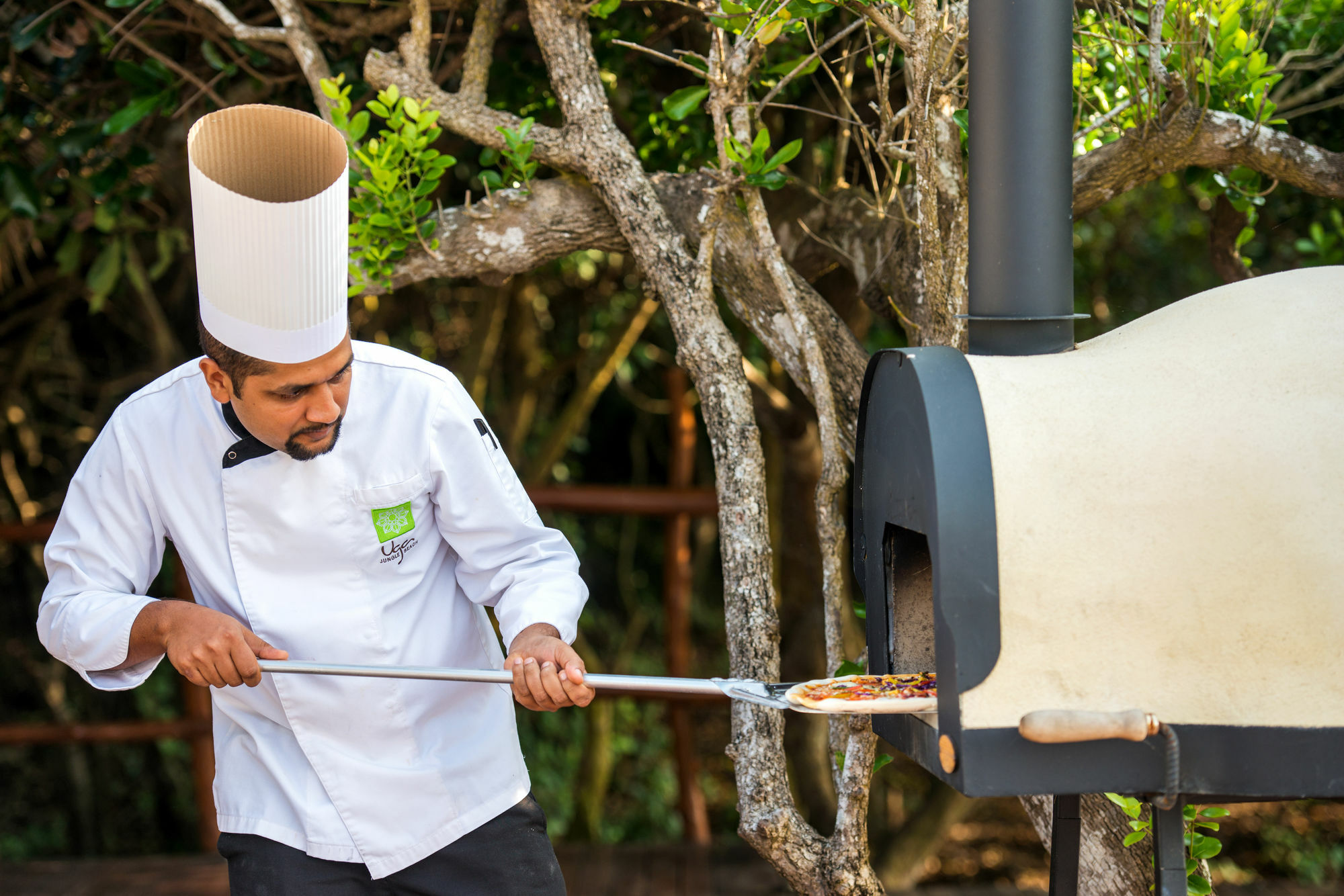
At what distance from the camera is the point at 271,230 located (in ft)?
4.92

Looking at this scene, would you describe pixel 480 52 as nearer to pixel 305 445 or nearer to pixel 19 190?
pixel 305 445

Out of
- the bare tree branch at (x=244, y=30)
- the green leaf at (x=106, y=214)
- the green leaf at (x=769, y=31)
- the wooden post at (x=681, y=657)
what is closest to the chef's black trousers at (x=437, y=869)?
the green leaf at (x=769, y=31)

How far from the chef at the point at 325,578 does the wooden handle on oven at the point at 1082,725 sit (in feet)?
2.12

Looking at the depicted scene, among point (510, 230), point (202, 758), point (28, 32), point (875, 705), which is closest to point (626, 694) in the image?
point (202, 758)

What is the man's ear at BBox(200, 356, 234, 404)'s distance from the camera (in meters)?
1.62

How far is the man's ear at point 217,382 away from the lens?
162 cm

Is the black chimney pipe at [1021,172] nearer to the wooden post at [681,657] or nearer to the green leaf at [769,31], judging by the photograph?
the green leaf at [769,31]

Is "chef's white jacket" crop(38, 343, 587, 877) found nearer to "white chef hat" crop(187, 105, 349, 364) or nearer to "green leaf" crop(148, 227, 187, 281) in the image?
"white chef hat" crop(187, 105, 349, 364)

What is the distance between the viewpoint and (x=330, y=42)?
255 centimetres

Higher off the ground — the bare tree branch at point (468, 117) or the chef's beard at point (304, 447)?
the bare tree branch at point (468, 117)

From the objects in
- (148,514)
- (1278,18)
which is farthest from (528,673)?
(1278,18)

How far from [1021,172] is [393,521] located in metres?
1.04

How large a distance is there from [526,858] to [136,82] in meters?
1.81

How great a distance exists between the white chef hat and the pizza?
811 millimetres
